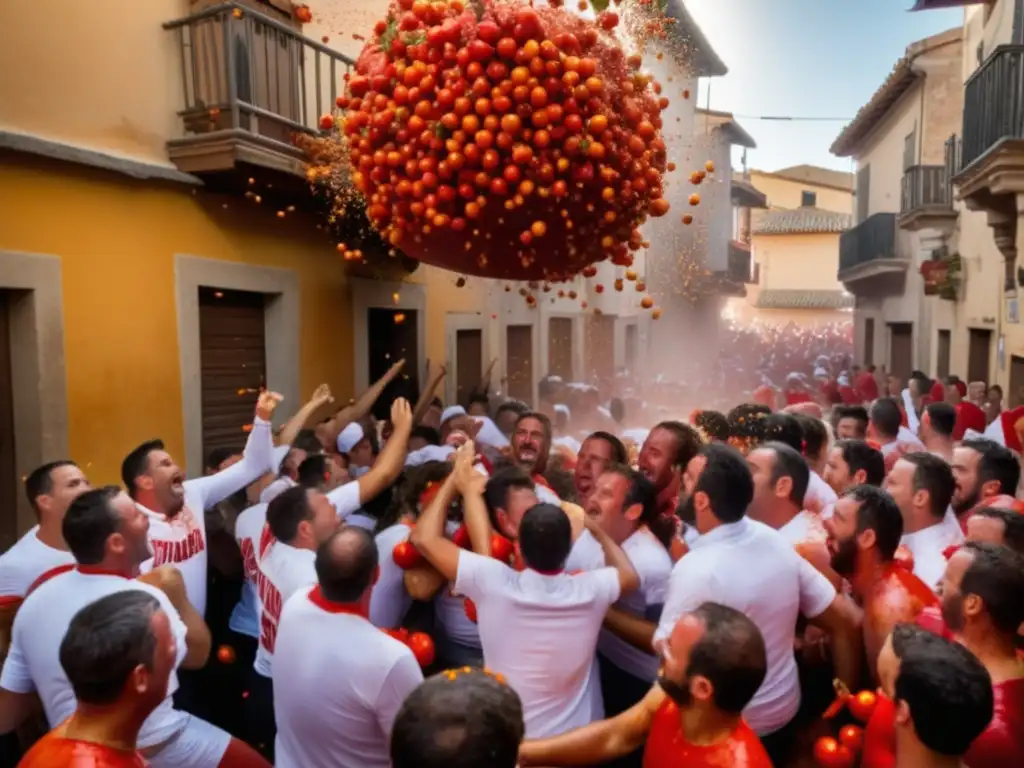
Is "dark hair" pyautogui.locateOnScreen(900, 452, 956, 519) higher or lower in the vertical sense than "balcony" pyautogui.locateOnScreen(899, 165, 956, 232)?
lower

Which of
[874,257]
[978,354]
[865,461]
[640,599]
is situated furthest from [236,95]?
[874,257]

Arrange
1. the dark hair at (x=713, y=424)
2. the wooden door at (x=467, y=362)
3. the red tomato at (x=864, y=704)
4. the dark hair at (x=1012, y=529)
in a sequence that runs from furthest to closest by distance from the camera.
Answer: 1. the wooden door at (x=467, y=362)
2. the dark hair at (x=713, y=424)
3. the dark hair at (x=1012, y=529)
4. the red tomato at (x=864, y=704)

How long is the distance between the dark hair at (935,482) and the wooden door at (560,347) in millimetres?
9371

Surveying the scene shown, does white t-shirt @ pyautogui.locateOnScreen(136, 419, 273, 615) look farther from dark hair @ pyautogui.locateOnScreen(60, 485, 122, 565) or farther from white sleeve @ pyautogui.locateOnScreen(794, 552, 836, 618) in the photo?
white sleeve @ pyautogui.locateOnScreen(794, 552, 836, 618)

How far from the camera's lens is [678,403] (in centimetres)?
1244

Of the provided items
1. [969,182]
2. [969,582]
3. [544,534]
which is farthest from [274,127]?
[969,182]

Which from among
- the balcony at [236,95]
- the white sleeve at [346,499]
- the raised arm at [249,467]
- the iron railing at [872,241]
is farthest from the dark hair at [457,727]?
the iron railing at [872,241]

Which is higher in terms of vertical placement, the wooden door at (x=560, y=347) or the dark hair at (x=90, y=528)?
Answer: the wooden door at (x=560, y=347)

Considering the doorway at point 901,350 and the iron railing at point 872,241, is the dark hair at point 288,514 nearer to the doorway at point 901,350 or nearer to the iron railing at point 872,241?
the doorway at point 901,350

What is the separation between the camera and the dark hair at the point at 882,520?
9.14 feet

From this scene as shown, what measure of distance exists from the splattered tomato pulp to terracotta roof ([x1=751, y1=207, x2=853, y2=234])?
3943cm

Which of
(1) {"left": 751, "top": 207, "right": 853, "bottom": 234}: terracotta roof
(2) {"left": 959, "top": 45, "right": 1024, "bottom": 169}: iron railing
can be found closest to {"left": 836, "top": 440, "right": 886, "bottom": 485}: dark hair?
(2) {"left": 959, "top": 45, "right": 1024, "bottom": 169}: iron railing

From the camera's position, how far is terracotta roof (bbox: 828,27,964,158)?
44.6 ft

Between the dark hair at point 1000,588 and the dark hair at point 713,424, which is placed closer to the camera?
the dark hair at point 1000,588
